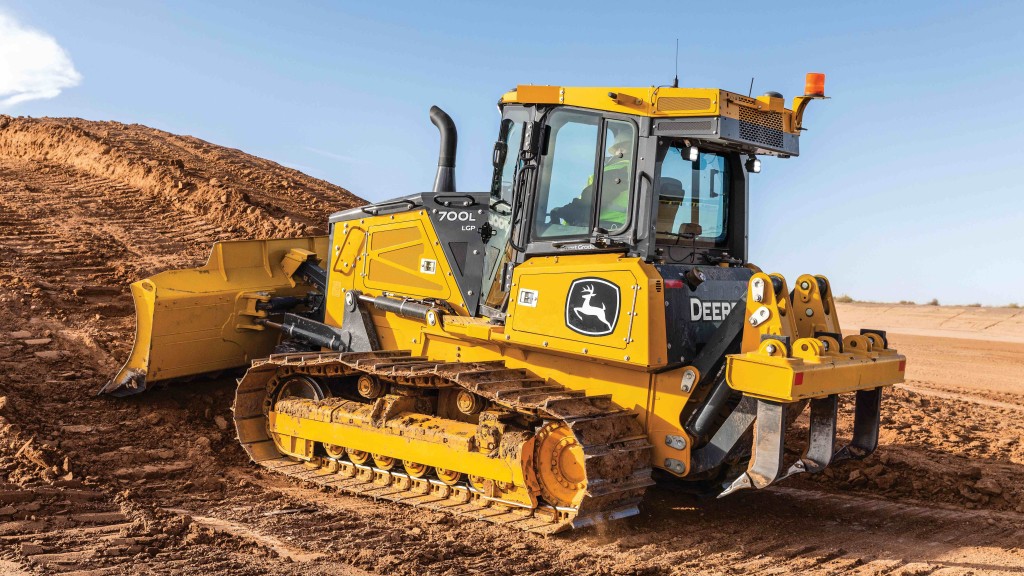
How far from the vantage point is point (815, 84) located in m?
6.42

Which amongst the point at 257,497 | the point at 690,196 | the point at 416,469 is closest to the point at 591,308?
the point at 690,196

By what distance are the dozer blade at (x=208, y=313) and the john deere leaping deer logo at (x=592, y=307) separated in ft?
13.5

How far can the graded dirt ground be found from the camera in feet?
18.9

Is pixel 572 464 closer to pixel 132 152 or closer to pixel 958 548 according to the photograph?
pixel 958 548

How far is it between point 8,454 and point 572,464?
464cm

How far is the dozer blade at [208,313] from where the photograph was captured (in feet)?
28.3

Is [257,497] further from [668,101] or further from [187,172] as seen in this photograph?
[187,172]

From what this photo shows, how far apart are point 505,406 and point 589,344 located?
78 cm

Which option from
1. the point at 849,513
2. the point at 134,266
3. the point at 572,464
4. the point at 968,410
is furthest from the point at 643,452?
the point at 134,266

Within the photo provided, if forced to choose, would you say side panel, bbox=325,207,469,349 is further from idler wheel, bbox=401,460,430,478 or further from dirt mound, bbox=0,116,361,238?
dirt mound, bbox=0,116,361,238

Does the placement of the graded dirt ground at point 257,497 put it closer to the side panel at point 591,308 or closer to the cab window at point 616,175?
the side panel at point 591,308

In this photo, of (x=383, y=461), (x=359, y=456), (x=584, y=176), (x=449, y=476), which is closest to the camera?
(x=584, y=176)

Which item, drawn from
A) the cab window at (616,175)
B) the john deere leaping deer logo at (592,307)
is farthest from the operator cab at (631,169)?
Answer: the john deere leaping deer logo at (592,307)

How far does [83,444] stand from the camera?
802 centimetres
